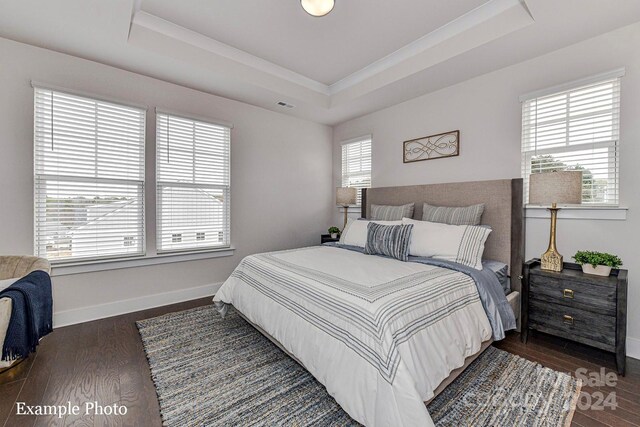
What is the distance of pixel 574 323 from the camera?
2.19m

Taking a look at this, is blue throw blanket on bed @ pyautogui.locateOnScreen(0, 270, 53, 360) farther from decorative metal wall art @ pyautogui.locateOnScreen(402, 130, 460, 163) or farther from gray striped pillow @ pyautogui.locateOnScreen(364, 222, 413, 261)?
decorative metal wall art @ pyautogui.locateOnScreen(402, 130, 460, 163)

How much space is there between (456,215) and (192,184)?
321 cm

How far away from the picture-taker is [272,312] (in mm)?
2146

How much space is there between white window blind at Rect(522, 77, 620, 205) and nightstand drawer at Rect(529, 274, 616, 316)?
806 millimetres

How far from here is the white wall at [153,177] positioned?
260 cm

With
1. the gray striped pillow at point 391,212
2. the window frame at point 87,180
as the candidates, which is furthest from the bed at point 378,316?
the window frame at point 87,180

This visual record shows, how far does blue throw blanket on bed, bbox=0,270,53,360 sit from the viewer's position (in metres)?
1.74

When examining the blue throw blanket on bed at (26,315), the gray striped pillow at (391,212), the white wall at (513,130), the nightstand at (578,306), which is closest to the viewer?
the blue throw blanket on bed at (26,315)

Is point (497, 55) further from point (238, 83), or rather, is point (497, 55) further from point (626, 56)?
point (238, 83)

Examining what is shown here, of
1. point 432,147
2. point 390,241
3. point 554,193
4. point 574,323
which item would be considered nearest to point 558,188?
point 554,193

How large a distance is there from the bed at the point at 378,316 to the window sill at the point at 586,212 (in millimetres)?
174

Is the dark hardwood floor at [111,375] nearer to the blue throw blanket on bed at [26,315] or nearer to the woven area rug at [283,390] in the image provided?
the woven area rug at [283,390]

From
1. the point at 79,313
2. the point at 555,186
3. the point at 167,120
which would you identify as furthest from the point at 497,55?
the point at 79,313

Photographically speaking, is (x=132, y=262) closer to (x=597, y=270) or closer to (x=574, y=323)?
(x=574, y=323)
